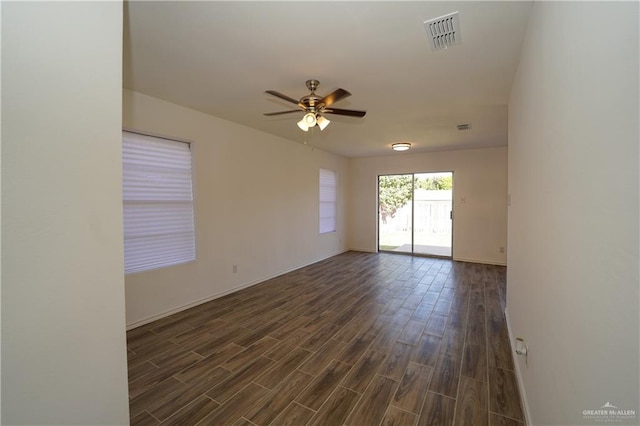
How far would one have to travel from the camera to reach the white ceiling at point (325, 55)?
5.59 ft

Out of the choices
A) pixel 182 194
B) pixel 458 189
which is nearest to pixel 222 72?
pixel 182 194

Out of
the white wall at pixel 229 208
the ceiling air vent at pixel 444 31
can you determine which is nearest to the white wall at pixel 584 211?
the ceiling air vent at pixel 444 31

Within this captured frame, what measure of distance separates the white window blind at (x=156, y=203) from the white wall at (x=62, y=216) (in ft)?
7.94

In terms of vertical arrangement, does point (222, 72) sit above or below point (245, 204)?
above

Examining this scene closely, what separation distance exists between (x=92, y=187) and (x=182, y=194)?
286 cm

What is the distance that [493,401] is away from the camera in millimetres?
1884

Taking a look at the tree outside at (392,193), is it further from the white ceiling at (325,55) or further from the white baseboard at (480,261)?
the white ceiling at (325,55)

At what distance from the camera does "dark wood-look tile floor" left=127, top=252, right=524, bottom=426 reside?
1801 mm

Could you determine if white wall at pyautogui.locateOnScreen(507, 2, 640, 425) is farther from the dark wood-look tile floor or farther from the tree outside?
the tree outside

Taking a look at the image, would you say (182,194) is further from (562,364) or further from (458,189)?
(458,189)

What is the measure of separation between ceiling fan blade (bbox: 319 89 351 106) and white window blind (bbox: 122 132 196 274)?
2.19 m

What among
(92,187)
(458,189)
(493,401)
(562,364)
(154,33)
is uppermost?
(154,33)

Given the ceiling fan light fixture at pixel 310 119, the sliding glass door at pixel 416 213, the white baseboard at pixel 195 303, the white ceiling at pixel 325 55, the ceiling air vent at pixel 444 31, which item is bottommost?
the white baseboard at pixel 195 303

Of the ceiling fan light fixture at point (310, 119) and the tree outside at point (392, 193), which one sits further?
the tree outside at point (392, 193)
